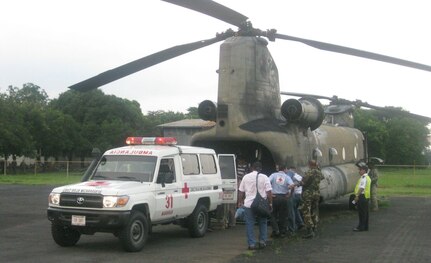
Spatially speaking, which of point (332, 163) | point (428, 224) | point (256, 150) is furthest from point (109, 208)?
point (332, 163)

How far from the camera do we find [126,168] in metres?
12.2

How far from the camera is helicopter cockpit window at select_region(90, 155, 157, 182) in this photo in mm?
11922

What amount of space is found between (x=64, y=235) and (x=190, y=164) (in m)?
3.39

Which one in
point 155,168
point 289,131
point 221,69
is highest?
point 221,69

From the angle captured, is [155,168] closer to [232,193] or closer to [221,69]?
[232,193]

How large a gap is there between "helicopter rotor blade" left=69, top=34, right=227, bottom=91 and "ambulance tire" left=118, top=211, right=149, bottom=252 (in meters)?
4.52

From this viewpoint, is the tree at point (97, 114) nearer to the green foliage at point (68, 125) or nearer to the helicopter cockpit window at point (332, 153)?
the green foliage at point (68, 125)

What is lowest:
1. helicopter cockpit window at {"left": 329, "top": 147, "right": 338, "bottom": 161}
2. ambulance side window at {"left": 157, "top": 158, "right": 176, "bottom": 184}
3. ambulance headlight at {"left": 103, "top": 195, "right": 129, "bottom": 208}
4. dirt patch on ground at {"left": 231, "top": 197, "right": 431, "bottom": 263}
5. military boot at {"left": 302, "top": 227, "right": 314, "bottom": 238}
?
dirt patch on ground at {"left": 231, "top": 197, "right": 431, "bottom": 263}

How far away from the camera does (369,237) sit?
1353 centimetres

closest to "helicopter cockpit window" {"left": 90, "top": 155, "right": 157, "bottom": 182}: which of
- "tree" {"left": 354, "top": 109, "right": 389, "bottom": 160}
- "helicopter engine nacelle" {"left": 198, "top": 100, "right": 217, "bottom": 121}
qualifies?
"helicopter engine nacelle" {"left": 198, "top": 100, "right": 217, "bottom": 121}

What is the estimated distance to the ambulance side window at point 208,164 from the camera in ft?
46.0

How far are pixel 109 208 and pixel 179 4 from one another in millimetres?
4276

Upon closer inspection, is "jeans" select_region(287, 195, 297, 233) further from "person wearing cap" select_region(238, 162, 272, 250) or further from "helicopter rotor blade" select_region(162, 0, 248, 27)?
"helicopter rotor blade" select_region(162, 0, 248, 27)

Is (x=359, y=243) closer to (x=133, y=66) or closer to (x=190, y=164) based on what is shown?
(x=190, y=164)
